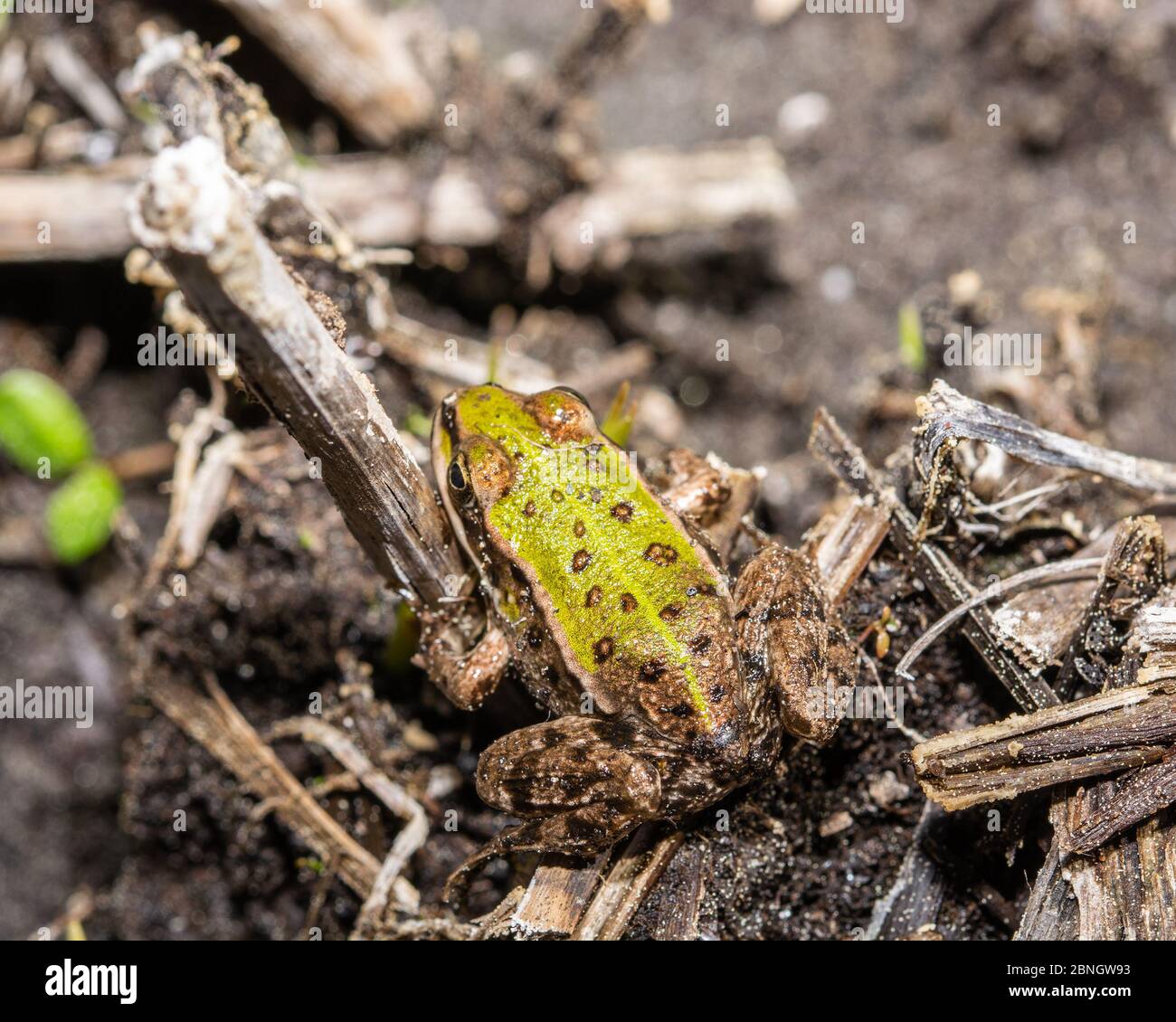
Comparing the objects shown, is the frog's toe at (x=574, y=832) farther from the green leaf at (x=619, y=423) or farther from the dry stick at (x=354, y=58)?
the dry stick at (x=354, y=58)

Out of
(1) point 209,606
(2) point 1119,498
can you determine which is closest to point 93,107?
(1) point 209,606

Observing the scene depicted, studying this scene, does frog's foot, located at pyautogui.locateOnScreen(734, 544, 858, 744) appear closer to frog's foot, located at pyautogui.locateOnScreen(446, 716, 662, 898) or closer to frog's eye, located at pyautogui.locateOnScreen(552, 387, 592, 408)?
frog's foot, located at pyautogui.locateOnScreen(446, 716, 662, 898)

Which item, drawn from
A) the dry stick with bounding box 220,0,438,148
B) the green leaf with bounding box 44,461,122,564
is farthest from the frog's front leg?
the dry stick with bounding box 220,0,438,148

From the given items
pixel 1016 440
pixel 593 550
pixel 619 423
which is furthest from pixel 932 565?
pixel 619 423

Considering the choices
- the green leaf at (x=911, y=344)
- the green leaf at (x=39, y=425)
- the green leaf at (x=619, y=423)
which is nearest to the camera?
the green leaf at (x=619, y=423)

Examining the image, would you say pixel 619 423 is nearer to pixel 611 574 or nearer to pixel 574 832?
pixel 611 574

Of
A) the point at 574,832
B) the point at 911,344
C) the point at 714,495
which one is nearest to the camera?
the point at 574,832

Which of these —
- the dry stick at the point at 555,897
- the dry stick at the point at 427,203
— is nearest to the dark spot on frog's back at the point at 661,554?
the dry stick at the point at 555,897
